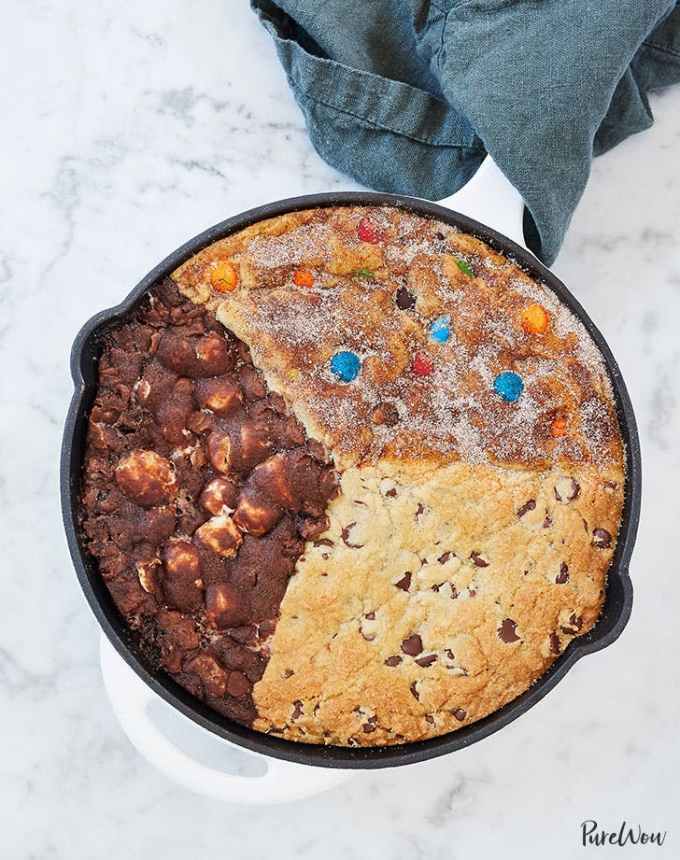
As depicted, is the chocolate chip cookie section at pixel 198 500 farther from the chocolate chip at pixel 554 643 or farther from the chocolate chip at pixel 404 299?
the chocolate chip at pixel 554 643

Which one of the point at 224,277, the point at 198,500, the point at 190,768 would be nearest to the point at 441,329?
the point at 224,277

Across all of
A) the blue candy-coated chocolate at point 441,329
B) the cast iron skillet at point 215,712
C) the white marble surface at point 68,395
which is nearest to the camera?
the cast iron skillet at point 215,712

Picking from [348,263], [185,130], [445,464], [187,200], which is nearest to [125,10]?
[185,130]

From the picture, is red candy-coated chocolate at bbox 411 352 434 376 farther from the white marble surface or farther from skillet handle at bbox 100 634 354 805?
skillet handle at bbox 100 634 354 805

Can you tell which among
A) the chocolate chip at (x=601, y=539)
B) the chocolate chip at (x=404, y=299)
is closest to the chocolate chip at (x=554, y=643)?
the chocolate chip at (x=601, y=539)

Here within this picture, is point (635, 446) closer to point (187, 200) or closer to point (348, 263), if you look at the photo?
point (348, 263)

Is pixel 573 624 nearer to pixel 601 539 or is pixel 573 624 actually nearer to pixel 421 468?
pixel 601 539
